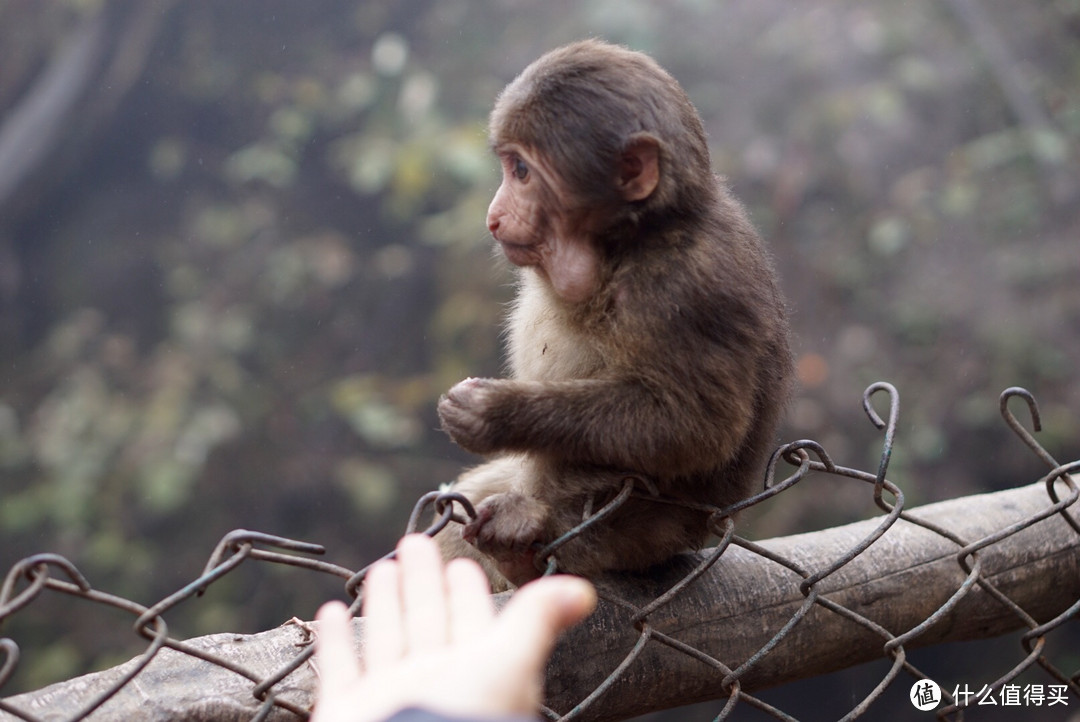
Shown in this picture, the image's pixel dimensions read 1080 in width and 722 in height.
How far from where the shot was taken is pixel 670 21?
6.58 metres

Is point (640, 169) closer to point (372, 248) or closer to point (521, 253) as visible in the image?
point (521, 253)

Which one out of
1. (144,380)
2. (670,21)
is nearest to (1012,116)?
(670,21)

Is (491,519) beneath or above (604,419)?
beneath

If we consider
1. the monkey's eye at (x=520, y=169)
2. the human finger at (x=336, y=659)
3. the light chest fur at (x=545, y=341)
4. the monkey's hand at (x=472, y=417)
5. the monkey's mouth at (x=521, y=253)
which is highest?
the monkey's eye at (x=520, y=169)

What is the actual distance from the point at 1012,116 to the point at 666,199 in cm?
514

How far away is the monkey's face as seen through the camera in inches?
92.7

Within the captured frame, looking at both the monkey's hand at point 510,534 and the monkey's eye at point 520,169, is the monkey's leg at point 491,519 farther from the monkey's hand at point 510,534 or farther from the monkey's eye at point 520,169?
the monkey's eye at point 520,169

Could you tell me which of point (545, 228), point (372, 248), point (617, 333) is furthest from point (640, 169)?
point (372, 248)

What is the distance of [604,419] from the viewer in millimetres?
2117

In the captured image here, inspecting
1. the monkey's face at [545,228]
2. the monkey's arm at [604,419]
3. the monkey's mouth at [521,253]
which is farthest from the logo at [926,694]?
the monkey's mouth at [521,253]

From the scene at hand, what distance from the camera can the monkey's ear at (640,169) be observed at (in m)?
2.31

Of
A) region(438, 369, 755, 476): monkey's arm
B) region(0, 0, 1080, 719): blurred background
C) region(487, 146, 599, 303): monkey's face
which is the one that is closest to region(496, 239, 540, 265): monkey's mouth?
region(487, 146, 599, 303): monkey's face

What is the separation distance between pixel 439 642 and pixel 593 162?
159 centimetres

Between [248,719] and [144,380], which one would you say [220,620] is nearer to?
[144,380]
